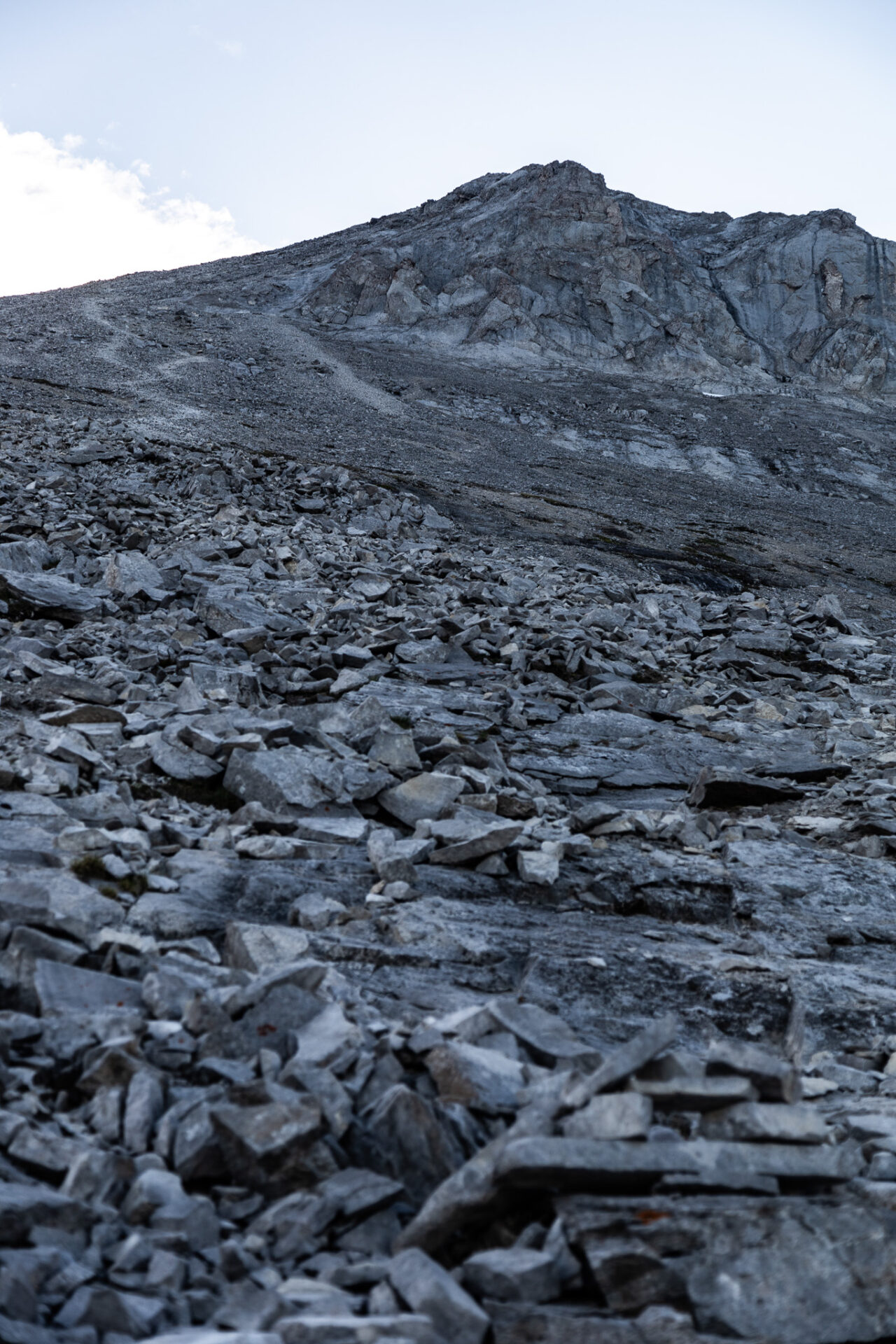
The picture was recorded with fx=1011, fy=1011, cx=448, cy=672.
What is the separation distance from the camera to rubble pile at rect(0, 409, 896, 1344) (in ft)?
10.2

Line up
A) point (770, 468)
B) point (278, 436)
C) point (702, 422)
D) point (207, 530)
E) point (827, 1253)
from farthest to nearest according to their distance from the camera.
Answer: point (702, 422), point (770, 468), point (278, 436), point (207, 530), point (827, 1253)

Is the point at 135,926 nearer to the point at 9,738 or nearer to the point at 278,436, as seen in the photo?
the point at 9,738

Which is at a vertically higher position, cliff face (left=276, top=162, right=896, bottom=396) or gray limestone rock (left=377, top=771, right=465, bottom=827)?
cliff face (left=276, top=162, right=896, bottom=396)

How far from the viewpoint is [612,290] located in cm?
8600

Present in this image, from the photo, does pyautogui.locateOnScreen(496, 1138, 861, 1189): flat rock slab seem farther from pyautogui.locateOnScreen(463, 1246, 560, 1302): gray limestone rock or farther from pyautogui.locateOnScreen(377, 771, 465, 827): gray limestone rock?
pyautogui.locateOnScreen(377, 771, 465, 827): gray limestone rock

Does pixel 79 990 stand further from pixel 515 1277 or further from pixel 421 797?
pixel 421 797

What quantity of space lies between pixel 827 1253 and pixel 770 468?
6050cm

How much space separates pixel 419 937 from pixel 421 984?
0.56 meters

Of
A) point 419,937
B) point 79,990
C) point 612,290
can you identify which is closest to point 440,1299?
point 79,990

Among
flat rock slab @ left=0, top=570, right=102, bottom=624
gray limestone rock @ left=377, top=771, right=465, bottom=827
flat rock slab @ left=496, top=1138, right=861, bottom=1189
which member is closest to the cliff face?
flat rock slab @ left=0, top=570, right=102, bottom=624

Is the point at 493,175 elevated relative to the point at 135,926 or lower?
elevated

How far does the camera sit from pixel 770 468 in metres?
59.4

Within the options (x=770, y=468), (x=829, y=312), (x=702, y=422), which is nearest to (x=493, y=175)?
(x=829, y=312)

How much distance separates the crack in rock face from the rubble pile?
0.02 meters
